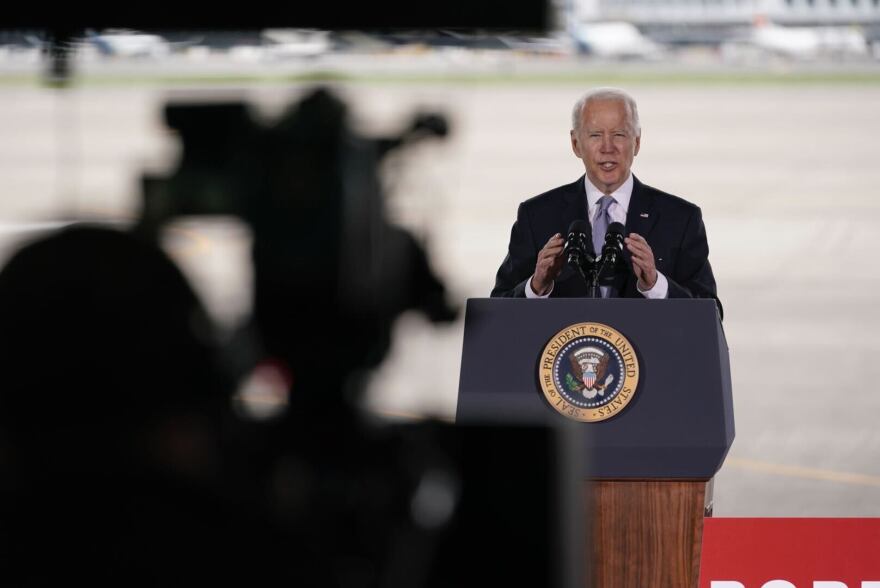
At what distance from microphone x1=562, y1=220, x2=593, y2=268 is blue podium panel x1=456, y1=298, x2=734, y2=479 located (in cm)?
23

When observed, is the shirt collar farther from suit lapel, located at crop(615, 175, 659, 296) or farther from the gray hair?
the gray hair

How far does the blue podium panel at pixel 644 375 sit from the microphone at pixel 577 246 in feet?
0.76

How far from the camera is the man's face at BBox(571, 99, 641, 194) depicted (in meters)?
4.01

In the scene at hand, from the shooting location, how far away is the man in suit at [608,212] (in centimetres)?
401

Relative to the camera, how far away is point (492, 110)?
57.4 feet

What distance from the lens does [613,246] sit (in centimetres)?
367

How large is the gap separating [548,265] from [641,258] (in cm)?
24

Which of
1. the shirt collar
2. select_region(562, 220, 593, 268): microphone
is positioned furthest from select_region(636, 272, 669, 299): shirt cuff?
the shirt collar

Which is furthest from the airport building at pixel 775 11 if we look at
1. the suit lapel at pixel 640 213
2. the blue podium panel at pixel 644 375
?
the blue podium panel at pixel 644 375

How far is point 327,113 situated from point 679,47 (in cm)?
2991

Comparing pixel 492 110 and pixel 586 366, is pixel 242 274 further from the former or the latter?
pixel 492 110

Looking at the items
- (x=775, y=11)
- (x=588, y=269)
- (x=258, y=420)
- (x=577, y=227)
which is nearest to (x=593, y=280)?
(x=588, y=269)

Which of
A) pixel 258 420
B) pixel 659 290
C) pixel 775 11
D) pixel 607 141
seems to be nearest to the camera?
pixel 258 420

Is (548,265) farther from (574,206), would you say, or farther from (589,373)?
(574,206)
